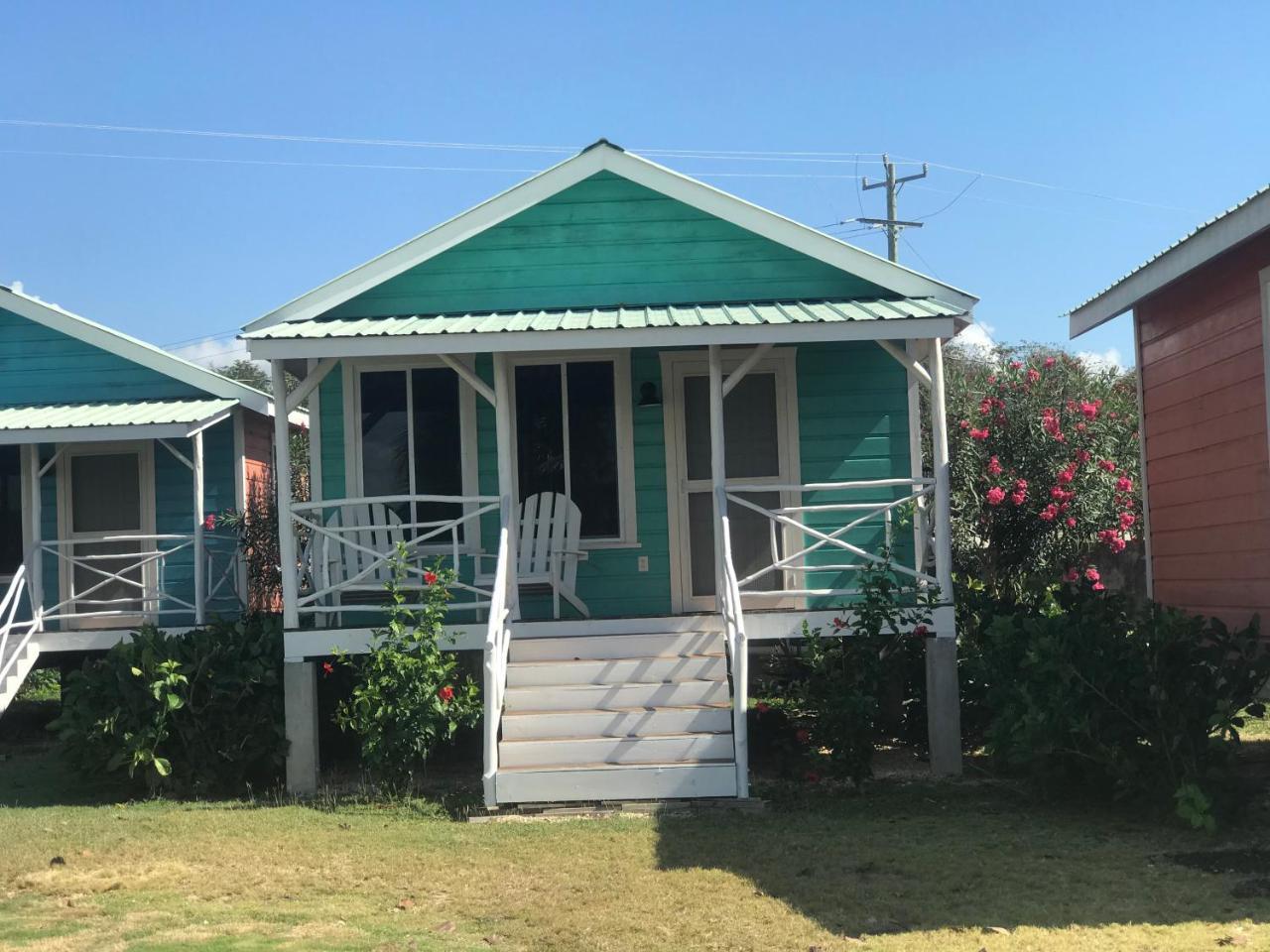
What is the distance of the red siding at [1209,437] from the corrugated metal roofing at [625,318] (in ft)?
5.20

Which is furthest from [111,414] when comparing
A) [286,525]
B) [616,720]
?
[616,720]

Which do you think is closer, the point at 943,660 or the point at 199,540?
the point at 943,660

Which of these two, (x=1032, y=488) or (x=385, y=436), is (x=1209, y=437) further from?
(x=385, y=436)

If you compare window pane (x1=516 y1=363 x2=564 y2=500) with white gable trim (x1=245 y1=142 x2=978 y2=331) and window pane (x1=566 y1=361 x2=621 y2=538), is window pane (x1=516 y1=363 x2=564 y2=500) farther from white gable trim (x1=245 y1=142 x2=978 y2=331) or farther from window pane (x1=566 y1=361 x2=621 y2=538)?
white gable trim (x1=245 y1=142 x2=978 y2=331)

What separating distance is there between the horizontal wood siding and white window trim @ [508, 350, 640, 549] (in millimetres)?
1485

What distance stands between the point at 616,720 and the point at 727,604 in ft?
3.94

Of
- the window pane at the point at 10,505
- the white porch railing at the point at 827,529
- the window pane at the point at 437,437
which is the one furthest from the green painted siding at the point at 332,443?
the window pane at the point at 10,505

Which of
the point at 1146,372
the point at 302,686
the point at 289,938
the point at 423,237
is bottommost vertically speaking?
the point at 289,938

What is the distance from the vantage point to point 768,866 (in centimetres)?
741

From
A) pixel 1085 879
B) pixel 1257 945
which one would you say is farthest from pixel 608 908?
pixel 1257 945

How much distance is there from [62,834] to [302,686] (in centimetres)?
217

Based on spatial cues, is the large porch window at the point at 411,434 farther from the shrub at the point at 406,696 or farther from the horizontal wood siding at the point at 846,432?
the horizontal wood siding at the point at 846,432

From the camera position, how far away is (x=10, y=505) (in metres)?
14.3

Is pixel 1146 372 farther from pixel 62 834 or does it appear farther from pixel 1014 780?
pixel 62 834
